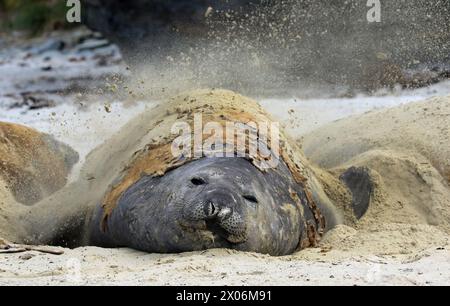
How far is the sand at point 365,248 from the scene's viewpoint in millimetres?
4199

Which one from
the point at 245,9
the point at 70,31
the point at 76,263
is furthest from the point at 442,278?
the point at 70,31

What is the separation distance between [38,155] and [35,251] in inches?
97.6

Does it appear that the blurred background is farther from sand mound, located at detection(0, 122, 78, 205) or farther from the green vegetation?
the green vegetation

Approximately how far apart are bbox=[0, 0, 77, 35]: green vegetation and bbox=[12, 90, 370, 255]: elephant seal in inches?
368

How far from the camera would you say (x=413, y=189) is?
611cm

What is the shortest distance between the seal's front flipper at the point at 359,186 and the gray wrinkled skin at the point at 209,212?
0.77 meters

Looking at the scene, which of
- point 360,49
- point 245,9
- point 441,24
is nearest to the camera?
point 441,24

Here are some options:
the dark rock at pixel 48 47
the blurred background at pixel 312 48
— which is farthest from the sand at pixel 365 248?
the dark rock at pixel 48 47

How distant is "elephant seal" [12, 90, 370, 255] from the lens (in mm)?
4648

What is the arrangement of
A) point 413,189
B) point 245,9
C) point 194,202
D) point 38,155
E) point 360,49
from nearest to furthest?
point 194,202 → point 413,189 → point 38,155 → point 360,49 → point 245,9

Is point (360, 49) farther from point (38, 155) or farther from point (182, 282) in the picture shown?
point (182, 282)

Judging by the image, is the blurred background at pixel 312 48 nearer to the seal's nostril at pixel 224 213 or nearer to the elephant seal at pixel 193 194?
the elephant seal at pixel 193 194

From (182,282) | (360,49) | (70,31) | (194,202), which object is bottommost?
(182,282)

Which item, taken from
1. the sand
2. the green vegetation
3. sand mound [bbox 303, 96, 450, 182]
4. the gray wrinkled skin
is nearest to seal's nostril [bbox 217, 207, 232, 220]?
the gray wrinkled skin
